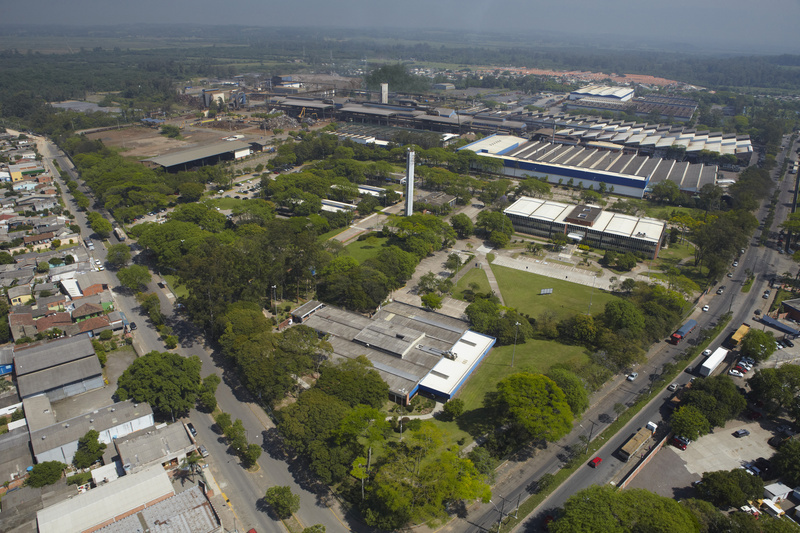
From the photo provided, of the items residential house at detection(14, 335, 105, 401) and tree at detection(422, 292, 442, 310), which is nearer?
residential house at detection(14, 335, 105, 401)

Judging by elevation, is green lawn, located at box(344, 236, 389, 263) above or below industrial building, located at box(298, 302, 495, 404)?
above

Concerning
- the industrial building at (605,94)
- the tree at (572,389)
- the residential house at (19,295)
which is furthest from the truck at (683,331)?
the industrial building at (605,94)

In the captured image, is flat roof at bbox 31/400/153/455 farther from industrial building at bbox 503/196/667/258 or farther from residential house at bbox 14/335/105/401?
Result: industrial building at bbox 503/196/667/258

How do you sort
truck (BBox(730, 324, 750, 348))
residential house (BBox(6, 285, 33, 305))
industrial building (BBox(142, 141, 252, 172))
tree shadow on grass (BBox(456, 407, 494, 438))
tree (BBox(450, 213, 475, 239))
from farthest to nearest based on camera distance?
industrial building (BBox(142, 141, 252, 172)), tree (BBox(450, 213, 475, 239)), residential house (BBox(6, 285, 33, 305)), truck (BBox(730, 324, 750, 348)), tree shadow on grass (BBox(456, 407, 494, 438))

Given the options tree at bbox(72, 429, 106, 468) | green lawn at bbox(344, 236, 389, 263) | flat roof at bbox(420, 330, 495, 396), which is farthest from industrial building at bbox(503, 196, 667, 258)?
tree at bbox(72, 429, 106, 468)

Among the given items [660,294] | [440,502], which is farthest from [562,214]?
[440,502]

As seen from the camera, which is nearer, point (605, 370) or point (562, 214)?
point (605, 370)

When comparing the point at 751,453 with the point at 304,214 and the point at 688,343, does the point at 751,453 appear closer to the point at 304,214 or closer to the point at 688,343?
the point at 688,343
